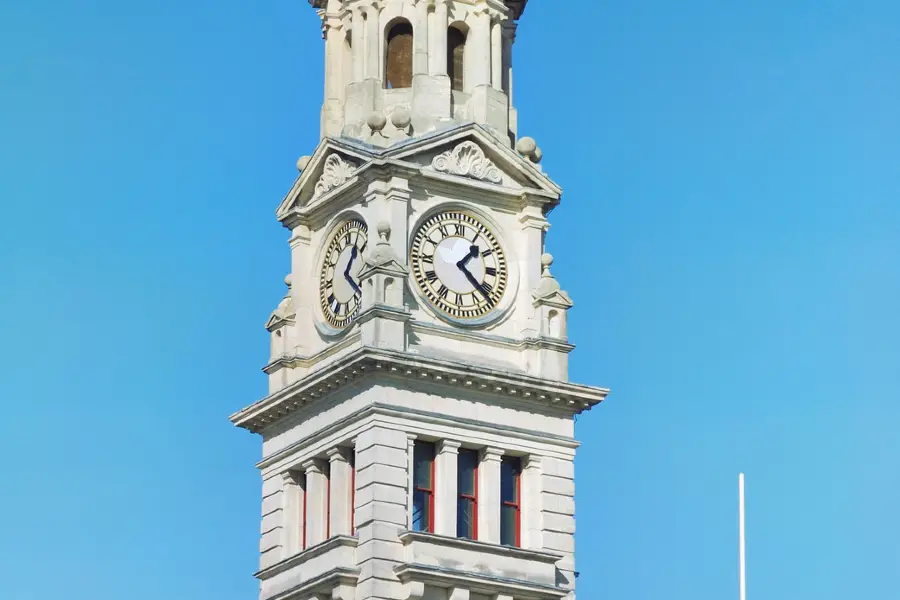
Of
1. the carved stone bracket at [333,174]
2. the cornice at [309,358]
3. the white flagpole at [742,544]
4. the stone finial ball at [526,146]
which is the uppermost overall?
the stone finial ball at [526,146]

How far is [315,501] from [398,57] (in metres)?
14.5

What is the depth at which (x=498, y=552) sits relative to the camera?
83.4m

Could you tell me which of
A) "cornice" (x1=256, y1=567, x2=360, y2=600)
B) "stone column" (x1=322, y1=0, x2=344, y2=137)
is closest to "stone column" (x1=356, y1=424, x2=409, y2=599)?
"cornice" (x1=256, y1=567, x2=360, y2=600)

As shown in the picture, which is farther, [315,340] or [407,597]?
[315,340]

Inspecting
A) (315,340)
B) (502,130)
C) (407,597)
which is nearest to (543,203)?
(502,130)

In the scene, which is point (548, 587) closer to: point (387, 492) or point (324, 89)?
point (387, 492)

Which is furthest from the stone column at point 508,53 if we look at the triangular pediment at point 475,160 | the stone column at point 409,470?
the stone column at point 409,470

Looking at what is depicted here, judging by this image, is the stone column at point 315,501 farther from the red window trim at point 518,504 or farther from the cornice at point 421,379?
the red window trim at point 518,504

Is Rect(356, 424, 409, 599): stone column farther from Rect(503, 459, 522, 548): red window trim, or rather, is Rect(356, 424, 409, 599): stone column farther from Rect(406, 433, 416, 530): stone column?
Rect(503, 459, 522, 548): red window trim

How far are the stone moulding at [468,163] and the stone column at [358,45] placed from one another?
Result: 13.2ft

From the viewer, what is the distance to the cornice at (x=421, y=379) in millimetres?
83188

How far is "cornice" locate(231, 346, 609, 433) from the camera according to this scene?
8319 centimetres

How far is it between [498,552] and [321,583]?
5.22 metres

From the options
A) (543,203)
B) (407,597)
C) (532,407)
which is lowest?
(407,597)
